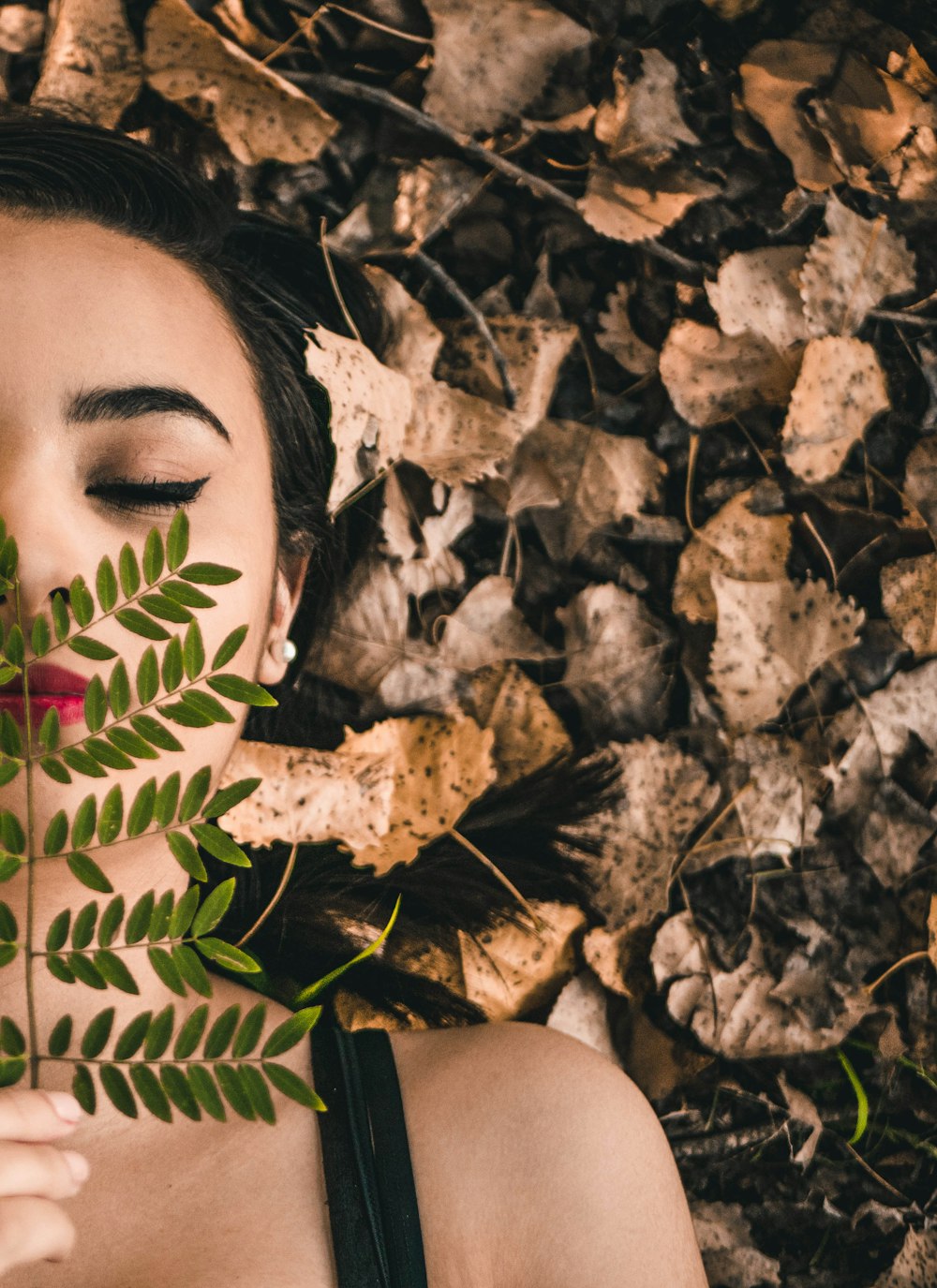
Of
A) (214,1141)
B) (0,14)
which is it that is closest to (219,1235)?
(214,1141)

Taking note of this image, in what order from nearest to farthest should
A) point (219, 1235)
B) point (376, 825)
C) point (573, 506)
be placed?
1. point (219, 1235)
2. point (376, 825)
3. point (573, 506)

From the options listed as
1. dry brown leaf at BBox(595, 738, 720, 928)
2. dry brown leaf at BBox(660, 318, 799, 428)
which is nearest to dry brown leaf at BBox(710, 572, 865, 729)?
dry brown leaf at BBox(595, 738, 720, 928)

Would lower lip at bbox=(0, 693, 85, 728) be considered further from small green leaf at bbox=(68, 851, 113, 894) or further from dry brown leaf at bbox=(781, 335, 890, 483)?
dry brown leaf at bbox=(781, 335, 890, 483)

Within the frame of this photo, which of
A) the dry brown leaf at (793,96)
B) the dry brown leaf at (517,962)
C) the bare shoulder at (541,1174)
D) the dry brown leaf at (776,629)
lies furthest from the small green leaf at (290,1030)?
the dry brown leaf at (793,96)

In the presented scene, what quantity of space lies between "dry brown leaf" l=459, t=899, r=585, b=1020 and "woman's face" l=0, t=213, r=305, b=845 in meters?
0.49

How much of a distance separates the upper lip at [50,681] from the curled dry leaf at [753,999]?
2.72 ft

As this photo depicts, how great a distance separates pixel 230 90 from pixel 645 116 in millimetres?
537

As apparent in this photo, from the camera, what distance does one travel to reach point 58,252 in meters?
0.98

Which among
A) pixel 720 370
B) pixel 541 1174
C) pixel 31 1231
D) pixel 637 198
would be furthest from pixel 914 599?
pixel 31 1231

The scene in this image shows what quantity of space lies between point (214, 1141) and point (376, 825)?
0.41 metres

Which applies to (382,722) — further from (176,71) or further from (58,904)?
(176,71)

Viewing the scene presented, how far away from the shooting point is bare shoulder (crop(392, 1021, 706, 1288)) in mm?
951

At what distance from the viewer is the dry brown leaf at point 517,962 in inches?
52.4

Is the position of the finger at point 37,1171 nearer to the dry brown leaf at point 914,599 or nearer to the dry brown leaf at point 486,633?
the dry brown leaf at point 486,633
